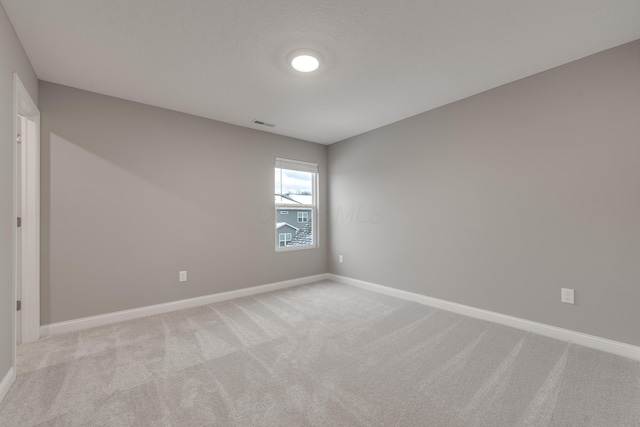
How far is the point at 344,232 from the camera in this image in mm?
4520

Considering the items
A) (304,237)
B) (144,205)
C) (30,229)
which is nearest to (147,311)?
(144,205)

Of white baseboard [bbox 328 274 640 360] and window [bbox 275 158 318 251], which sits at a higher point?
window [bbox 275 158 318 251]

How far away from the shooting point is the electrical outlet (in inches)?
92.4

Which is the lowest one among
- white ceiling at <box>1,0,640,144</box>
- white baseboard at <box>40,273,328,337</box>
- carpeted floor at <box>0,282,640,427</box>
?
carpeted floor at <box>0,282,640,427</box>

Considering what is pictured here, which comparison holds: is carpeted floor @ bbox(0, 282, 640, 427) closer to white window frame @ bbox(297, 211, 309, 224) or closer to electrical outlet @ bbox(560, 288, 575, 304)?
electrical outlet @ bbox(560, 288, 575, 304)

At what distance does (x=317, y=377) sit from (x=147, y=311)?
7.43 ft

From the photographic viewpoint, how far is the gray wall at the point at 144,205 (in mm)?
2633

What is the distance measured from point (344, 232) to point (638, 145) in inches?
130

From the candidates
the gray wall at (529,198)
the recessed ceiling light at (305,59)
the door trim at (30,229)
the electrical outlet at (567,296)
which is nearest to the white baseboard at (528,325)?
the gray wall at (529,198)

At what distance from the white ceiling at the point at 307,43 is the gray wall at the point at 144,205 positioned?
1.28 feet

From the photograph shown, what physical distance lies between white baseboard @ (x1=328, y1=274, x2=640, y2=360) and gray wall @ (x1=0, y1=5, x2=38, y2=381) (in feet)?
11.9

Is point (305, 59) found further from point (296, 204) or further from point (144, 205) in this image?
point (296, 204)

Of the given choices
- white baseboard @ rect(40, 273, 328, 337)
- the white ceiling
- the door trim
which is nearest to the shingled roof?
white baseboard @ rect(40, 273, 328, 337)

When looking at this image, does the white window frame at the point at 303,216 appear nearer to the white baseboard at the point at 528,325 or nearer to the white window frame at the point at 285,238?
the white window frame at the point at 285,238
